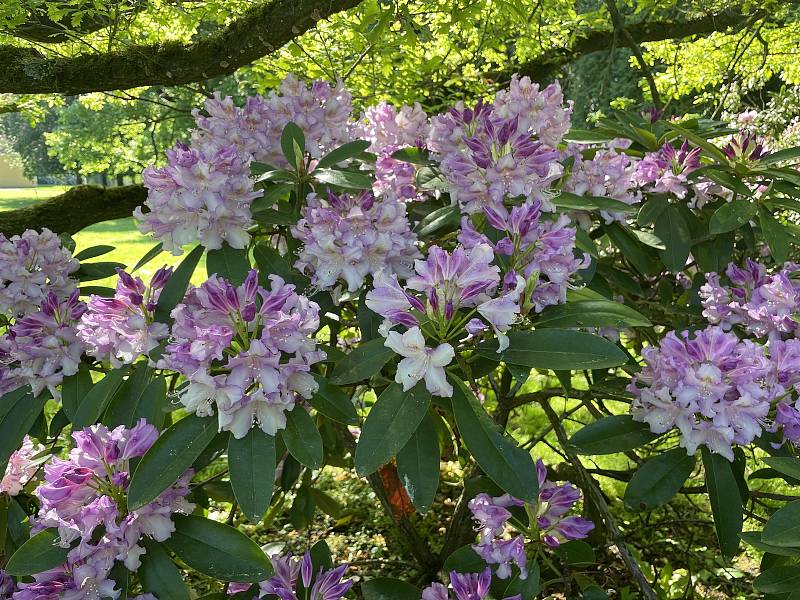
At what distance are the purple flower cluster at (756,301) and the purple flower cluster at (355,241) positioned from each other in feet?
2.35

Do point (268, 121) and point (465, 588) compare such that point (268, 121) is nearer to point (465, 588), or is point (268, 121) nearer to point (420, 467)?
point (420, 467)

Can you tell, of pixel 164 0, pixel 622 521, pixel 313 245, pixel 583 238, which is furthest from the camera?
pixel 622 521

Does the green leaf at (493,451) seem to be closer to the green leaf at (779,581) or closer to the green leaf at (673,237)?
the green leaf at (779,581)

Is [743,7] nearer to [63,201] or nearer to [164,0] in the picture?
[164,0]

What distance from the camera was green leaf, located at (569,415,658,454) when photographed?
127 cm

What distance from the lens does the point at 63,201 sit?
2.44 meters

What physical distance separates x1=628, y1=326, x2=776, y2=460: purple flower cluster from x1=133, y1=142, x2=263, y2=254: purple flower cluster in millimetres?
803

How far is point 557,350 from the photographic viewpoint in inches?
41.7

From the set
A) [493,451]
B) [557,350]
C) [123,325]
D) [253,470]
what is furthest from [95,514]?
[557,350]

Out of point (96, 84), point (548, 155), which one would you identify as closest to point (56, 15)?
point (96, 84)

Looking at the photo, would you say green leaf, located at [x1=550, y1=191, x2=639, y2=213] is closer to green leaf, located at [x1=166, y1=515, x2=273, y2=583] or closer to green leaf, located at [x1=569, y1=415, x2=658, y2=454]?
green leaf, located at [x1=569, y1=415, x2=658, y2=454]

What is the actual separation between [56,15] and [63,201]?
750 mm

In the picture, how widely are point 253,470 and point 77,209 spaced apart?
183 centimetres

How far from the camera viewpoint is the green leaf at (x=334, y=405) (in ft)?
3.74
